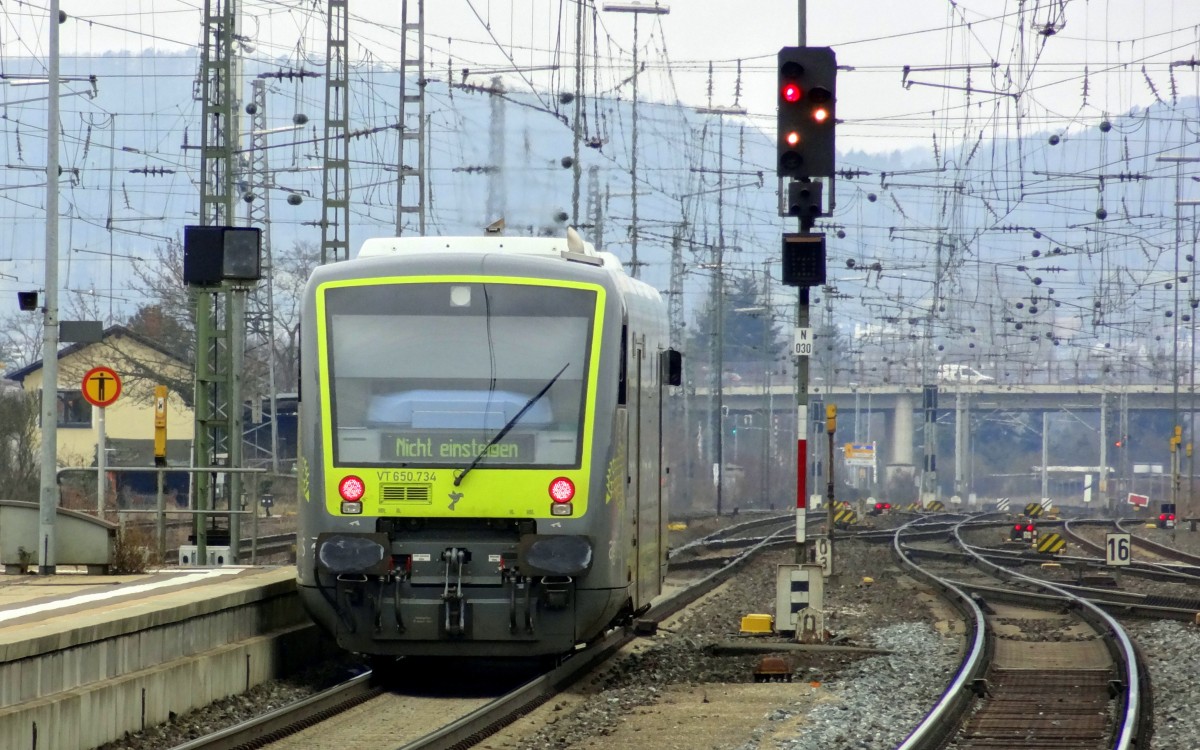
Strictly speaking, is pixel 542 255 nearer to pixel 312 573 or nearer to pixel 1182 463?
pixel 312 573

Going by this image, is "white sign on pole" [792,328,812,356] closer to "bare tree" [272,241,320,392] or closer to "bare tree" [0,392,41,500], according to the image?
"bare tree" [0,392,41,500]

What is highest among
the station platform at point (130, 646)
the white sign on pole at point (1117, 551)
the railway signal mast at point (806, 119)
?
the railway signal mast at point (806, 119)

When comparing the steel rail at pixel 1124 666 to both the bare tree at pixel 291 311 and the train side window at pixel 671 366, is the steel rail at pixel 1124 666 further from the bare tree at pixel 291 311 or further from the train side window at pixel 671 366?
the bare tree at pixel 291 311

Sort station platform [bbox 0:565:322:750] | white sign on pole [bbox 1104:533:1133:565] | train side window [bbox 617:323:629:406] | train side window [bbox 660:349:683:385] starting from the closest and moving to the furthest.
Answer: station platform [bbox 0:565:322:750] → train side window [bbox 617:323:629:406] → train side window [bbox 660:349:683:385] → white sign on pole [bbox 1104:533:1133:565]

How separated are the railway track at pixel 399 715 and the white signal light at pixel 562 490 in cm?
134

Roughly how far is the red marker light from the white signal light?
4.42ft

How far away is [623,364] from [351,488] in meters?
2.26

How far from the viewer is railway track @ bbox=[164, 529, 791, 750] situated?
10.3 metres

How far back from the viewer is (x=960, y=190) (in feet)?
132

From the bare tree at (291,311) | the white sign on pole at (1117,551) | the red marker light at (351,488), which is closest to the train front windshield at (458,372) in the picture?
the red marker light at (351,488)

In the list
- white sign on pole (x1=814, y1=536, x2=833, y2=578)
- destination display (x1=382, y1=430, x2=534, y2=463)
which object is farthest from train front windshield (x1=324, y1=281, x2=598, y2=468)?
white sign on pole (x1=814, y1=536, x2=833, y2=578)

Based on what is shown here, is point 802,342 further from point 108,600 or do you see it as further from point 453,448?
point 108,600

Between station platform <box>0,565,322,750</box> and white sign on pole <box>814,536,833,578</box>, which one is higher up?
station platform <box>0,565,322,750</box>

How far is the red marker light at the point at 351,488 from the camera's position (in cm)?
1248
